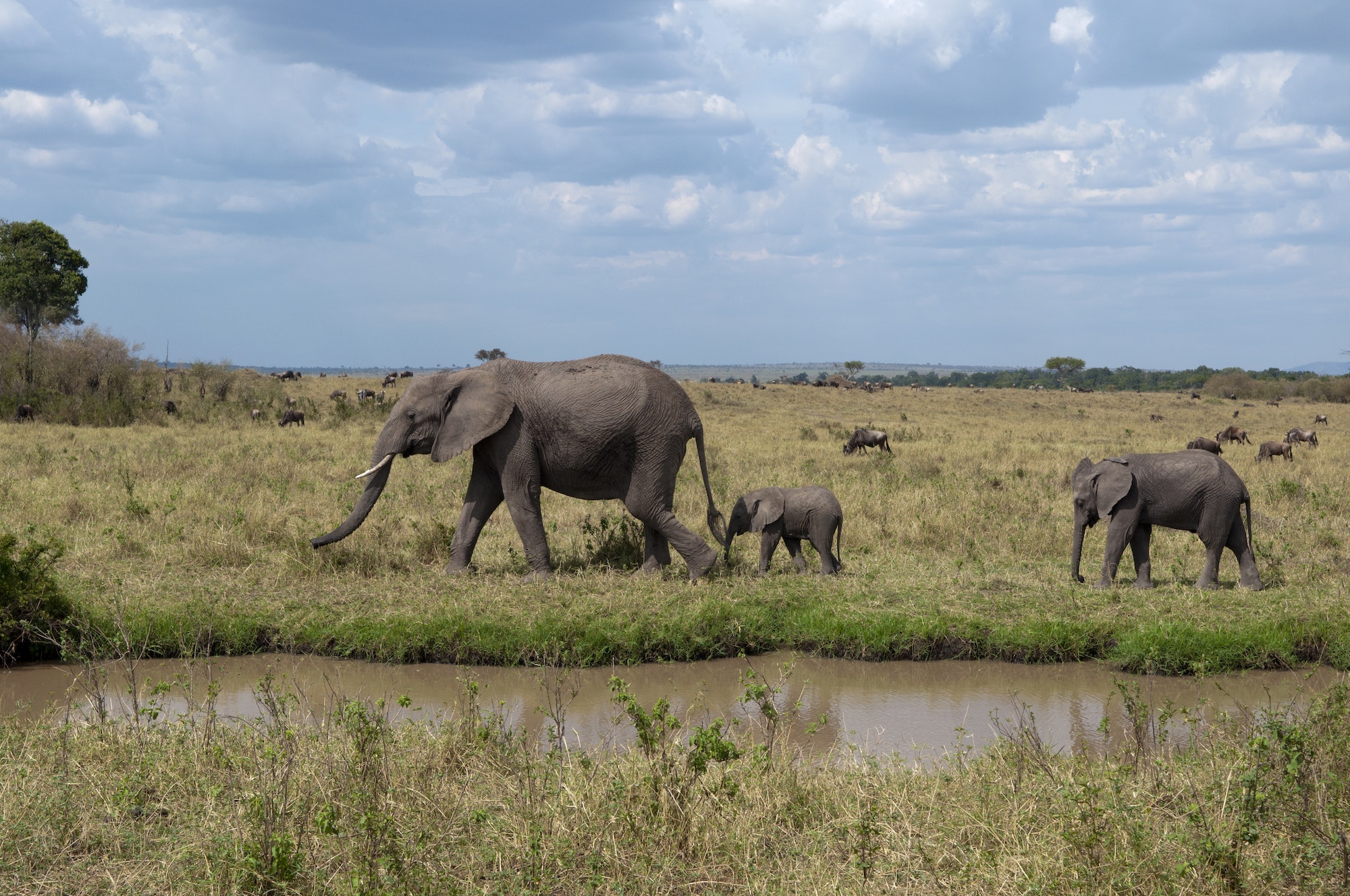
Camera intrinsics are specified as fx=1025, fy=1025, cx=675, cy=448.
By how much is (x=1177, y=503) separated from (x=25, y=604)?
35.0 feet

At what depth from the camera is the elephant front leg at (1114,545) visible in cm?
1041

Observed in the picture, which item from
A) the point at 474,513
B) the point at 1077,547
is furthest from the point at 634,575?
the point at 1077,547

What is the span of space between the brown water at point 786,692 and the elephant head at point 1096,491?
6.89 ft

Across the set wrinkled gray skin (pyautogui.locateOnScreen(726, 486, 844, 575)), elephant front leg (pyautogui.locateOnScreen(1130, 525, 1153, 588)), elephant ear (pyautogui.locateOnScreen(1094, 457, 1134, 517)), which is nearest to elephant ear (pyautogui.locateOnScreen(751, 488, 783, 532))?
wrinkled gray skin (pyautogui.locateOnScreen(726, 486, 844, 575))

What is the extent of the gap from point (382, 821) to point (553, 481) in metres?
6.56

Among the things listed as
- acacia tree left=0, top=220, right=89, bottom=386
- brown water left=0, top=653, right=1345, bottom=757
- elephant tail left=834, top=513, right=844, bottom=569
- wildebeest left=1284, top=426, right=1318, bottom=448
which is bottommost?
brown water left=0, top=653, right=1345, bottom=757

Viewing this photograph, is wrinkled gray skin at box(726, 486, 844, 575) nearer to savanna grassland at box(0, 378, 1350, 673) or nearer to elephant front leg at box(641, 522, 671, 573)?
savanna grassland at box(0, 378, 1350, 673)

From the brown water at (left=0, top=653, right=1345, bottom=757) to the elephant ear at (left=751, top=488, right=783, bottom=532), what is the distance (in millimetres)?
2058

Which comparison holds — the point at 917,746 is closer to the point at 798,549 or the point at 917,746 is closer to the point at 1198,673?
the point at 1198,673

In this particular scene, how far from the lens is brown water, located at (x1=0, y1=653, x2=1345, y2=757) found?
24.6 feet

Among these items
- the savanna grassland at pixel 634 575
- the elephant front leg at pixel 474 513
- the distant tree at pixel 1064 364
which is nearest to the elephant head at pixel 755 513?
the savanna grassland at pixel 634 575

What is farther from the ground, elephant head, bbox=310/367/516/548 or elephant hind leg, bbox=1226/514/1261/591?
elephant head, bbox=310/367/516/548

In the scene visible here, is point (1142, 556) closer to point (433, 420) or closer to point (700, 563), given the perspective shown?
point (700, 563)

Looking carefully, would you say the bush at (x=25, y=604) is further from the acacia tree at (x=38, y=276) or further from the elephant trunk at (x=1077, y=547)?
the acacia tree at (x=38, y=276)
